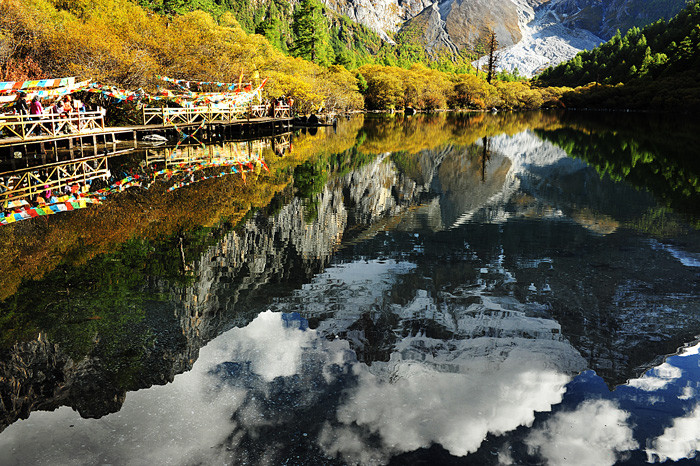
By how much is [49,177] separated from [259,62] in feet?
96.6

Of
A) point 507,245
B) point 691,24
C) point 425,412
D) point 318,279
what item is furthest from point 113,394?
point 691,24

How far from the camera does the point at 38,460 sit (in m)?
4.10

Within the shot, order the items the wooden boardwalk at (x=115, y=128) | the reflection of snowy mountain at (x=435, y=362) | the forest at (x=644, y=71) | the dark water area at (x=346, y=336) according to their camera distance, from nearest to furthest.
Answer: the dark water area at (x=346, y=336), the reflection of snowy mountain at (x=435, y=362), the wooden boardwalk at (x=115, y=128), the forest at (x=644, y=71)

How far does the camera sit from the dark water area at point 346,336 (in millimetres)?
4430

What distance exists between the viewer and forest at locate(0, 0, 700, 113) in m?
26.6

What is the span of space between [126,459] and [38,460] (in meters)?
0.72

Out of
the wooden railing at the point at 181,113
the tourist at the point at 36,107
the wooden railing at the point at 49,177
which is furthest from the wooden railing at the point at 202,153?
the tourist at the point at 36,107

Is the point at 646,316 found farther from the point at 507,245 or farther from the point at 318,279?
the point at 318,279

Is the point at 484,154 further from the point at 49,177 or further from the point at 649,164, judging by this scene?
the point at 49,177

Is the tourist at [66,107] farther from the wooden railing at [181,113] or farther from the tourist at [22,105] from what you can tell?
the wooden railing at [181,113]

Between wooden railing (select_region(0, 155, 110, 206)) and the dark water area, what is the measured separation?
307cm

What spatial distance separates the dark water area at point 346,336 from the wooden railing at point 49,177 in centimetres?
307

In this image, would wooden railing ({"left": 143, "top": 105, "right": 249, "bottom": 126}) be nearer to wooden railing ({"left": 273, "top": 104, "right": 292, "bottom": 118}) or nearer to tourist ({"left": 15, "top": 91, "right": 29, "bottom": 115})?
tourist ({"left": 15, "top": 91, "right": 29, "bottom": 115})

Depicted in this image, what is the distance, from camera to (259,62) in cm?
4297
